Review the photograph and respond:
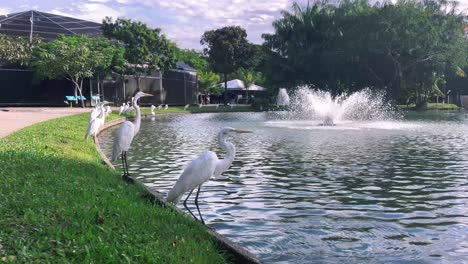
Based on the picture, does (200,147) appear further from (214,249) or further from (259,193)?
(214,249)

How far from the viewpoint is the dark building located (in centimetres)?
4888

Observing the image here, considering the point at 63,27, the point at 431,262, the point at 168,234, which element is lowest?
the point at 431,262

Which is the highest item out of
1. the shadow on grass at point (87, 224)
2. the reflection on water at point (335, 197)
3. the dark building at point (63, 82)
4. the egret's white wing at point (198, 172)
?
the dark building at point (63, 82)

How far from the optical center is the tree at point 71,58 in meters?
43.1

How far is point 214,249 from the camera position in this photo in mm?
5617

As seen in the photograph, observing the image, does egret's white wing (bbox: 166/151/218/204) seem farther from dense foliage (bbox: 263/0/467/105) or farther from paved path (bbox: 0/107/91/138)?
dense foliage (bbox: 263/0/467/105)

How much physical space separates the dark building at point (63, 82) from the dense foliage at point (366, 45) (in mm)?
11702

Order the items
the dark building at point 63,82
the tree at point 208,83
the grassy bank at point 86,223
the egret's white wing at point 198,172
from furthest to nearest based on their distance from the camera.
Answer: the tree at point 208,83
the dark building at point 63,82
the egret's white wing at point 198,172
the grassy bank at point 86,223

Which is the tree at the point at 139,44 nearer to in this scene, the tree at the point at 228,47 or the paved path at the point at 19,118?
the paved path at the point at 19,118

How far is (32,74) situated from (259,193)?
144 feet

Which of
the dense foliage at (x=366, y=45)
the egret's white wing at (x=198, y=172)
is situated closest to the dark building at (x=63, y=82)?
the dense foliage at (x=366, y=45)

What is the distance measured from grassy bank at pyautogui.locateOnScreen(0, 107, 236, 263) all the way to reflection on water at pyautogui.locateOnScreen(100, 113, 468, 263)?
1187mm

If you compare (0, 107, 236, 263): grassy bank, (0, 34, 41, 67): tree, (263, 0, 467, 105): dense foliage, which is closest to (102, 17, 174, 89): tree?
(0, 34, 41, 67): tree

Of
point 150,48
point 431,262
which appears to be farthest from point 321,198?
point 150,48
